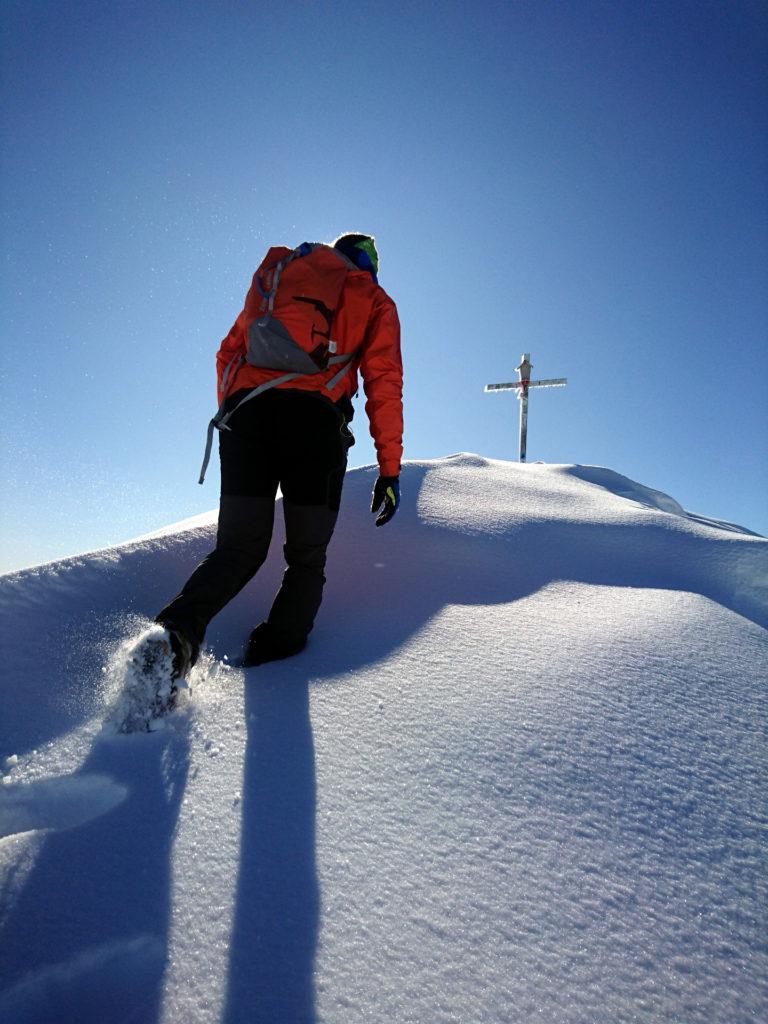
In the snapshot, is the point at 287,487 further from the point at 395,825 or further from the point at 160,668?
the point at 395,825

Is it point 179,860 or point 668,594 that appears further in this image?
point 668,594

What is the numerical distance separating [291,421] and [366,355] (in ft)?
1.44

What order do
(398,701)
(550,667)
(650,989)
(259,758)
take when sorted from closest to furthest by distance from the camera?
(650,989), (259,758), (398,701), (550,667)

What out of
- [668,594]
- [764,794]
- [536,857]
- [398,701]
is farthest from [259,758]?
[668,594]

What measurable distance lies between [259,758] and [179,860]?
26 centimetres

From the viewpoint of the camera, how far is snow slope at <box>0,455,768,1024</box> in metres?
0.65

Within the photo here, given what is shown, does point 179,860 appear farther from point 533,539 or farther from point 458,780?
point 533,539

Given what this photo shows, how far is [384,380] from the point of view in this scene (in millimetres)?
1925

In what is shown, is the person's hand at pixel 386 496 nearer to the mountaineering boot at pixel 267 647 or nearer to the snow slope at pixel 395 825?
the snow slope at pixel 395 825

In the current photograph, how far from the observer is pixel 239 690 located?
1.35m

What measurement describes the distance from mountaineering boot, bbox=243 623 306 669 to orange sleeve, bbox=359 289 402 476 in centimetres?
77

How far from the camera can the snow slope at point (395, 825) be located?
2.13ft

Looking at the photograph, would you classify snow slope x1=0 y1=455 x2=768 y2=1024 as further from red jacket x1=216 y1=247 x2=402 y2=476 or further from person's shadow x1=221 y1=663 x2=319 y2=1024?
red jacket x1=216 y1=247 x2=402 y2=476

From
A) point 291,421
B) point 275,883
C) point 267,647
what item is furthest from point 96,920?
point 291,421
